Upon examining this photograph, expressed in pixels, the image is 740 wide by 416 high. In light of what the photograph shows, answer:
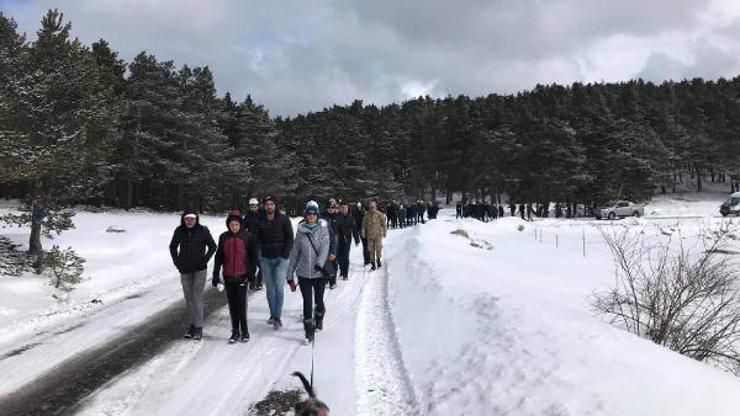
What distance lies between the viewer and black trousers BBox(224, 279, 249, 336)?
27.2 ft

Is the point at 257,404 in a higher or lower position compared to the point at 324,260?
lower

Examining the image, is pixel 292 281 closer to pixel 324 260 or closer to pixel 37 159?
pixel 324 260

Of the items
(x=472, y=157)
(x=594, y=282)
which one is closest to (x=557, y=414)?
(x=594, y=282)

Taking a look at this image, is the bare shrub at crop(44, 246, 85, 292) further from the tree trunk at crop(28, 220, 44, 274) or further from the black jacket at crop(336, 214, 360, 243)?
the black jacket at crop(336, 214, 360, 243)

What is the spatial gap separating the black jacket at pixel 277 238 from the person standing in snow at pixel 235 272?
65 centimetres

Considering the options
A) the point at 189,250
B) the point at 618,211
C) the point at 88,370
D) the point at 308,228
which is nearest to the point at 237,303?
the point at 189,250

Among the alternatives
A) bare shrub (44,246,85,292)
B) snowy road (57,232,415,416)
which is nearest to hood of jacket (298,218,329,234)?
snowy road (57,232,415,416)

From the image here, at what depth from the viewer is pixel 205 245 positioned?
8.55 m

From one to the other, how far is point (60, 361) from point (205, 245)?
7.85ft

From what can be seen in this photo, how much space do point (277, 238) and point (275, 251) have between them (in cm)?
21

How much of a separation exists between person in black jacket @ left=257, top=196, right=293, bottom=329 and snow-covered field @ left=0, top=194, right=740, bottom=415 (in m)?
0.46

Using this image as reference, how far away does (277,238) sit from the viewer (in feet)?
30.0

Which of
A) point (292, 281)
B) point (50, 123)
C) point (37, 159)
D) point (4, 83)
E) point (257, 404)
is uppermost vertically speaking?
point (4, 83)

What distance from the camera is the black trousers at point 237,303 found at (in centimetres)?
830
